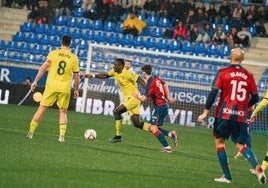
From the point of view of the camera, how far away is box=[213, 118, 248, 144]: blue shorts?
41.2 feet

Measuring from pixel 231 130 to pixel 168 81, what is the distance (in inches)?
650

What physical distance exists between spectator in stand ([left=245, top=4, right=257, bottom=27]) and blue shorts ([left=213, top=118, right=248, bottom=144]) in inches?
807

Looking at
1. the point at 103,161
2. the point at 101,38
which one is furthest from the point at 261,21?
the point at 103,161

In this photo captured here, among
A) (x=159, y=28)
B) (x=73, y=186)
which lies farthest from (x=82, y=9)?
(x=73, y=186)

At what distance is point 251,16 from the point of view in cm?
3281

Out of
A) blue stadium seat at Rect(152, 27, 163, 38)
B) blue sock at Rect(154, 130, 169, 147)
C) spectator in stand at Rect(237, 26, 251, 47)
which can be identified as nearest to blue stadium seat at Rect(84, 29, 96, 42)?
blue stadium seat at Rect(152, 27, 163, 38)

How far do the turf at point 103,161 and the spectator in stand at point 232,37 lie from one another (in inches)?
388

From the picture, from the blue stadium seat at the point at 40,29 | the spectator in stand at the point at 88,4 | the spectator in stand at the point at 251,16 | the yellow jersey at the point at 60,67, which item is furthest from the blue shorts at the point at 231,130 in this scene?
the spectator in stand at the point at 88,4

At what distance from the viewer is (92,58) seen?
29.9 m

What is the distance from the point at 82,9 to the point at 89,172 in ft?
77.4

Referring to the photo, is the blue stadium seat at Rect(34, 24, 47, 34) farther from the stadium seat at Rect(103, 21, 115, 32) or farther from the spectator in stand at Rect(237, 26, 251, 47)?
the spectator in stand at Rect(237, 26, 251, 47)

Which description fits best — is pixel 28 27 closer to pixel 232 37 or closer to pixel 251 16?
pixel 232 37

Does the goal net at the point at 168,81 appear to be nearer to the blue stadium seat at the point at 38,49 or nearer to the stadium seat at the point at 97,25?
the blue stadium seat at the point at 38,49

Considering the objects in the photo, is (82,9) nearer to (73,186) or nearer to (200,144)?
(200,144)
